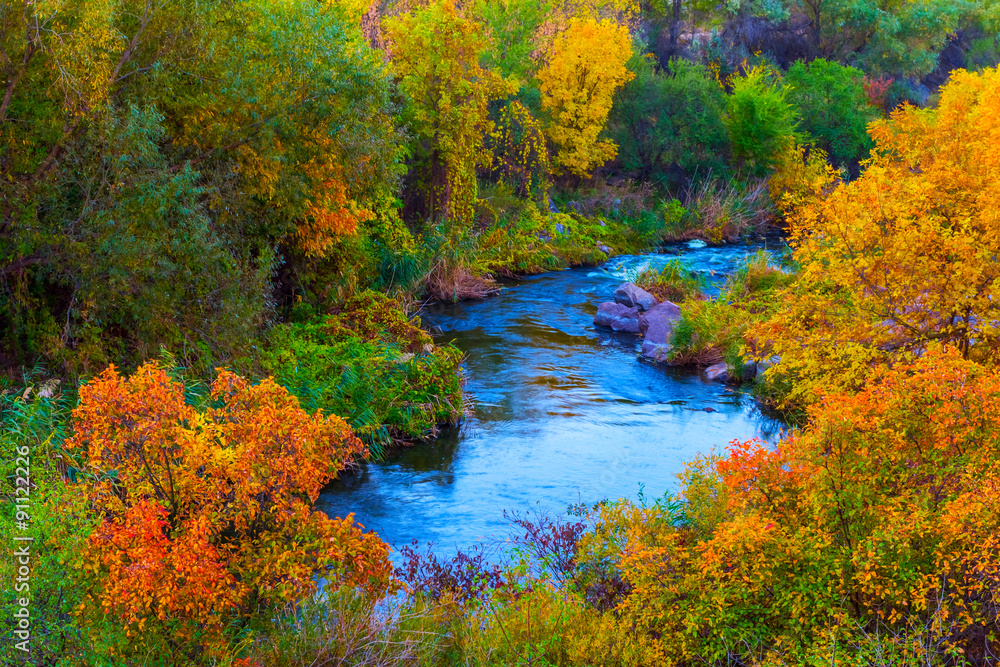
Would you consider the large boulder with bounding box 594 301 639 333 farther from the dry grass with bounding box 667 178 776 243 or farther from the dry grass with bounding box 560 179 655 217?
the dry grass with bounding box 667 178 776 243

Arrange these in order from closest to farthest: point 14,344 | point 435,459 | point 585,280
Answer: point 14,344 → point 435,459 → point 585,280

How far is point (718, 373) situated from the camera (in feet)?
49.2

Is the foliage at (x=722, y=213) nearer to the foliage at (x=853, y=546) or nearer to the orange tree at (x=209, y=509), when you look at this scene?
the foliage at (x=853, y=546)

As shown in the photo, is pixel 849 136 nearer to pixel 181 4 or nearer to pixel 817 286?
pixel 817 286

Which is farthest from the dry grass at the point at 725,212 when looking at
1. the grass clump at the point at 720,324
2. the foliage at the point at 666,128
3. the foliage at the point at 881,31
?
the foliage at the point at 881,31

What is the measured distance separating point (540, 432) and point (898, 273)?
17.6 ft

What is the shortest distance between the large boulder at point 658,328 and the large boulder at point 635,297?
62cm

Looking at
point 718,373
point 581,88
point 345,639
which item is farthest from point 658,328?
point 581,88

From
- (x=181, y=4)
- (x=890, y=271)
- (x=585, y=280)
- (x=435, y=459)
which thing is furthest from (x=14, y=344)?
(x=585, y=280)

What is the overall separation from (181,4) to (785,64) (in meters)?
42.9

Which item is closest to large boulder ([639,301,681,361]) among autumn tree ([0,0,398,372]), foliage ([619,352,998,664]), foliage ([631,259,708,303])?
foliage ([631,259,708,303])

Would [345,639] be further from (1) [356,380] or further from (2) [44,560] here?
(1) [356,380]

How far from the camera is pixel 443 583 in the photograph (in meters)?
6.61

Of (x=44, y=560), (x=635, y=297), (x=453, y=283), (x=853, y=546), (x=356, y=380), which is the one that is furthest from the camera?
(x=453, y=283)
